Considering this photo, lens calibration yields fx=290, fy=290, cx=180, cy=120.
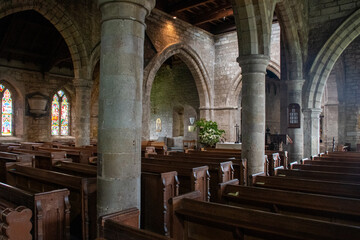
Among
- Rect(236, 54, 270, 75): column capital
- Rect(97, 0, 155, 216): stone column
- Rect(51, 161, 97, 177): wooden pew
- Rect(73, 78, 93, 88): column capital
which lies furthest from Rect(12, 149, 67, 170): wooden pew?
Rect(73, 78, 93, 88): column capital

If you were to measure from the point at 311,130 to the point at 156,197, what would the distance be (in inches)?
342

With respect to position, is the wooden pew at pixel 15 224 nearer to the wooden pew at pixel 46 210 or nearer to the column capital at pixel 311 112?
the wooden pew at pixel 46 210

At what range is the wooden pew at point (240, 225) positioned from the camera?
2176 mm

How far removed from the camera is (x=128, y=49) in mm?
3180

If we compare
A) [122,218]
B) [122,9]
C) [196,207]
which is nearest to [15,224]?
[122,218]

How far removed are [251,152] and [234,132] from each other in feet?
34.8

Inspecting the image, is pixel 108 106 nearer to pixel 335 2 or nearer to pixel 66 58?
pixel 335 2

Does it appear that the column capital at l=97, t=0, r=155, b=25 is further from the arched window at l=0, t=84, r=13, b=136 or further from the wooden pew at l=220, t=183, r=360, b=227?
the arched window at l=0, t=84, r=13, b=136

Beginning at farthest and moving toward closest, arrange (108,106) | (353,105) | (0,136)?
1. (353,105)
2. (0,136)
3. (108,106)

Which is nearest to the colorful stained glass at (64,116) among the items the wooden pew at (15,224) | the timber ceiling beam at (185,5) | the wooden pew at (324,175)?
the timber ceiling beam at (185,5)

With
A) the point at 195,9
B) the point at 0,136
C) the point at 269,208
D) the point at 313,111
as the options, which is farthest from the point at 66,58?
the point at 269,208

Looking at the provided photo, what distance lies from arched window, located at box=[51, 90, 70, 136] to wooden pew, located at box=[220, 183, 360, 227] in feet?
50.6

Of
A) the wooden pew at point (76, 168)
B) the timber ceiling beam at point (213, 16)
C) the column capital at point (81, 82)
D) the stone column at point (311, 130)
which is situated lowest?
the wooden pew at point (76, 168)

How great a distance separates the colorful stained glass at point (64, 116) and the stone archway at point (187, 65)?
6343 millimetres
